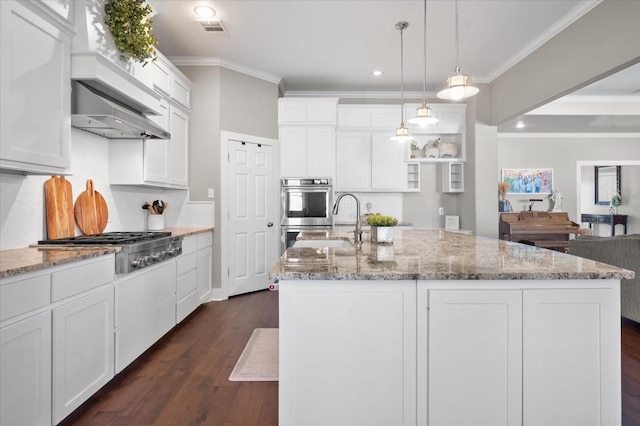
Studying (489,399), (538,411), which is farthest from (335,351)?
(538,411)

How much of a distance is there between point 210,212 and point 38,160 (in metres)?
2.38

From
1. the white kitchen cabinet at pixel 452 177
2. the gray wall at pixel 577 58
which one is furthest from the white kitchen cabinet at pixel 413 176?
the gray wall at pixel 577 58

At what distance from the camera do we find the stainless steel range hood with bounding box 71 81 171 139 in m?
2.36

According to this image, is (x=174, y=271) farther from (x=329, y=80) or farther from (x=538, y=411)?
(x=329, y=80)

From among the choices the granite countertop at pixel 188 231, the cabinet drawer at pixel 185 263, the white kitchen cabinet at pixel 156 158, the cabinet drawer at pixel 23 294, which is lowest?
the cabinet drawer at pixel 185 263

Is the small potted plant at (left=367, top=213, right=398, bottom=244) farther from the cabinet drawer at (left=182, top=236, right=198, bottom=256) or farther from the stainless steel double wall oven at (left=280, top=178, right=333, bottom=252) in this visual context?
the stainless steel double wall oven at (left=280, top=178, right=333, bottom=252)

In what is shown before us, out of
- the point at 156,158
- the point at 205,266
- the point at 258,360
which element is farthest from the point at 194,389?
the point at 156,158

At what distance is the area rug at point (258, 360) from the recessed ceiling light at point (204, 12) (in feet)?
9.68

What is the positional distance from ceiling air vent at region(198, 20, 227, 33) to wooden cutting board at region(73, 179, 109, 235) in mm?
1859

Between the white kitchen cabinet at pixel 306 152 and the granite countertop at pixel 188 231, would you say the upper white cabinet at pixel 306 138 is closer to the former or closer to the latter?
the white kitchen cabinet at pixel 306 152

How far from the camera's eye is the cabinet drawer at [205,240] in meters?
3.88

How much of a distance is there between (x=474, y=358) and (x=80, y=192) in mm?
3013

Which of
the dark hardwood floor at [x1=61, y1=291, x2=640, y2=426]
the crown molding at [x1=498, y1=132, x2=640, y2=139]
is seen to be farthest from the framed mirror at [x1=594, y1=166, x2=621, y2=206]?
the dark hardwood floor at [x1=61, y1=291, x2=640, y2=426]

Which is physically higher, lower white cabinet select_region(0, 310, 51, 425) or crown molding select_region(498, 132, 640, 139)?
crown molding select_region(498, 132, 640, 139)
